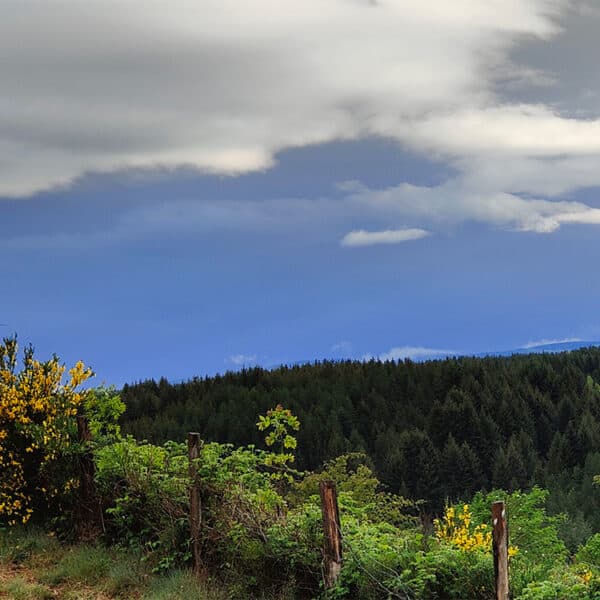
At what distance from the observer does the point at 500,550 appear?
27.1 ft

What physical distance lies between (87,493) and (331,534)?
561 cm

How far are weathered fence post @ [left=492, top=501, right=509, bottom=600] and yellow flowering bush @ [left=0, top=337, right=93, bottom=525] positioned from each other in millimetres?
8497

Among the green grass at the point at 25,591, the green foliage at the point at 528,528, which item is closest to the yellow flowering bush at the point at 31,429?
the green grass at the point at 25,591

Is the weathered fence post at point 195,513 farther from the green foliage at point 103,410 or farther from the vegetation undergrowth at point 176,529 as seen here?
the green foliage at point 103,410

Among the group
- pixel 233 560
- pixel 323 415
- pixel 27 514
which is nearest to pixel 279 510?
pixel 233 560

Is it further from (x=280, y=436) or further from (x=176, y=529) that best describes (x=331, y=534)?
(x=176, y=529)

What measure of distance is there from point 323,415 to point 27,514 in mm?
92648

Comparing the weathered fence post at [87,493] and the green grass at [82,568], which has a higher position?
the weathered fence post at [87,493]

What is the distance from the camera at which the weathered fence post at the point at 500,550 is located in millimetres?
8234

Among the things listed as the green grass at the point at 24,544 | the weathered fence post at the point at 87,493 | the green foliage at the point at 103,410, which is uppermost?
the green foliage at the point at 103,410

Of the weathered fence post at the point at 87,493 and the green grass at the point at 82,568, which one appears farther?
the weathered fence post at the point at 87,493

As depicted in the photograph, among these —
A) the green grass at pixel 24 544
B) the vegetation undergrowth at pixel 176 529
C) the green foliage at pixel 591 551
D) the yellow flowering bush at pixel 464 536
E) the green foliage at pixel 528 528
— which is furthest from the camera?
the green foliage at pixel 528 528

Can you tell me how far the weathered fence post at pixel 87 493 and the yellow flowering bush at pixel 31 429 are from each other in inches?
16.2

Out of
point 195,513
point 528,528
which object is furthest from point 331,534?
point 528,528
